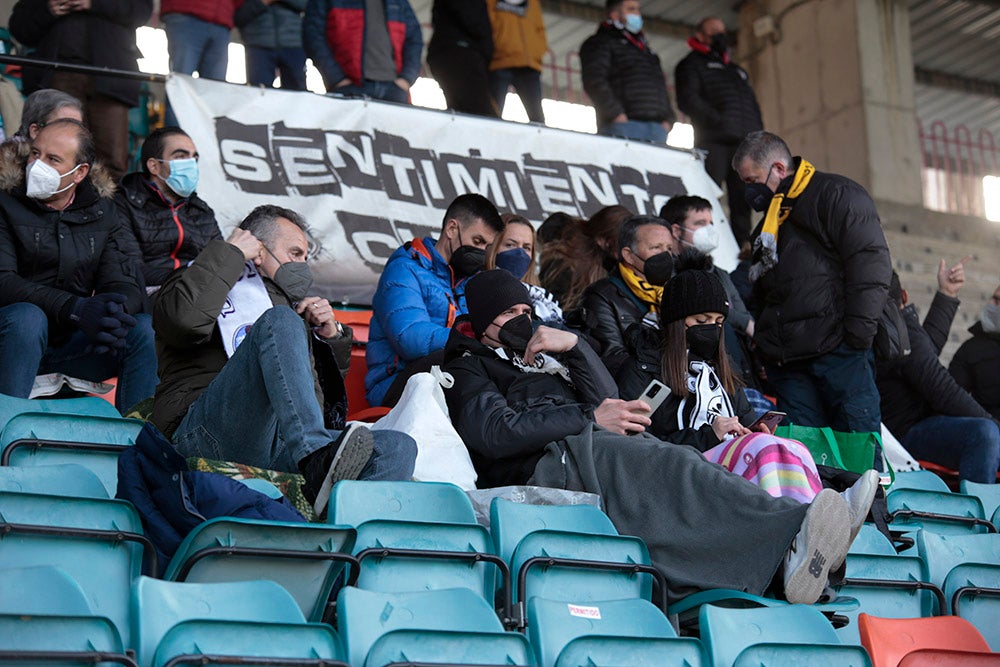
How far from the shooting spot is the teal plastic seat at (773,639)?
3168mm

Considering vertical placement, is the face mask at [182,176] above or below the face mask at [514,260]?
above

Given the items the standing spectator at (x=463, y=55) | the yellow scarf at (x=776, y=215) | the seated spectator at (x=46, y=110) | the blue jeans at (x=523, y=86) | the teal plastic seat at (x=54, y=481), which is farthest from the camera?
the blue jeans at (x=523, y=86)

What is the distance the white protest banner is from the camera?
22.2 ft

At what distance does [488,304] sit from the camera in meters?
4.44

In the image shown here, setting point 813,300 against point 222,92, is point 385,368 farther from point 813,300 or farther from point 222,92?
point 222,92

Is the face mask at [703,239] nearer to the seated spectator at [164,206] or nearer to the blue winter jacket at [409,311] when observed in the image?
the blue winter jacket at [409,311]

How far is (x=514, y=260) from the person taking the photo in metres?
5.31

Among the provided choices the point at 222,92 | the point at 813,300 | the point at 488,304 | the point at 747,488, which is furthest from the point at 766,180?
the point at 222,92

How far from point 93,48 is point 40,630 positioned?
4.88m

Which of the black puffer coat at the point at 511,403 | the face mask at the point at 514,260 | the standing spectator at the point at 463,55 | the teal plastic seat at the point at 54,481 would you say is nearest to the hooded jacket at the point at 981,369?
the face mask at the point at 514,260

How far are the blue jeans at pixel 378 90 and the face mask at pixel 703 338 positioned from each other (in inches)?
130

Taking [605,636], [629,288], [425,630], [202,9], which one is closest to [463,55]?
[202,9]

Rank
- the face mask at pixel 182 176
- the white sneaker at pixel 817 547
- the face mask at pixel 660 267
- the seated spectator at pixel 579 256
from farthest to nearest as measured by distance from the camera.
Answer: the seated spectator at pixel 579 256 → the face mask at pixel 182 176 → the face mask at pixel 660 267 → the white sneaker at pixel 817 547

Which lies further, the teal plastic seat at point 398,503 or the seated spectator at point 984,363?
the seated spectator at point 984,363
